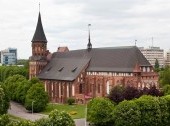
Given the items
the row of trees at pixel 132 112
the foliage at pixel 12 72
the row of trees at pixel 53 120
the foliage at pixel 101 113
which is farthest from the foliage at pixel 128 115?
the foliage at pixel 12 72

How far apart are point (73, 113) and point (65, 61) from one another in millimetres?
32004

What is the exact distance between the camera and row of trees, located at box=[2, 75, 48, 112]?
93.4 m

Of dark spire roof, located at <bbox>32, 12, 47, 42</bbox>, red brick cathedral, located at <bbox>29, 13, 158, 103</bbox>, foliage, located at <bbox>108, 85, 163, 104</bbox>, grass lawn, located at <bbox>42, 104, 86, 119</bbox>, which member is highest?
dark spire roof, located at <bbox>32, 12, 47, 42</bbox>

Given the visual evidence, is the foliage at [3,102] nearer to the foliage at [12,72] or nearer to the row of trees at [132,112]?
the row of trees at [132,112]

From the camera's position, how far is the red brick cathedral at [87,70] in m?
98.1

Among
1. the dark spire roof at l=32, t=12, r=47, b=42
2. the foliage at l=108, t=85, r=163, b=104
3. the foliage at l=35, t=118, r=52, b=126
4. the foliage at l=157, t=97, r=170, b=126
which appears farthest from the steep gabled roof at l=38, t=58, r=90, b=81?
the foliage at l=35, t=118, r=52, b=126

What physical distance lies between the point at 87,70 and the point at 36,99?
64.2 ft

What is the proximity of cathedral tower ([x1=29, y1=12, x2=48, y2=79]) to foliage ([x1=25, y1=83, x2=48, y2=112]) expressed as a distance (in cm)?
2806

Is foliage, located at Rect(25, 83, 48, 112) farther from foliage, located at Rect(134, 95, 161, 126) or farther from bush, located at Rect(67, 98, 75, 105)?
foliage, located at Rect(134, 95, 161, 126)

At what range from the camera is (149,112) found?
70312 mm

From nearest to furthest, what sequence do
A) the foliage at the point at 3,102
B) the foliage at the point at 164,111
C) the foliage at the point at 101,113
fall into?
the foliage at the point at 164,111 → the foliage at the point at 101,113 → the foliage at the point at 3,102

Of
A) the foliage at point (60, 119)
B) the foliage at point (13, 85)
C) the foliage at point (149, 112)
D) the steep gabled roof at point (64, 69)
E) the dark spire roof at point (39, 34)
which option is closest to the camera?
the foliage at point (60, 119)

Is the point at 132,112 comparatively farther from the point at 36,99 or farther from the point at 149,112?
the point at 36,99

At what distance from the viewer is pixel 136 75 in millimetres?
96562
